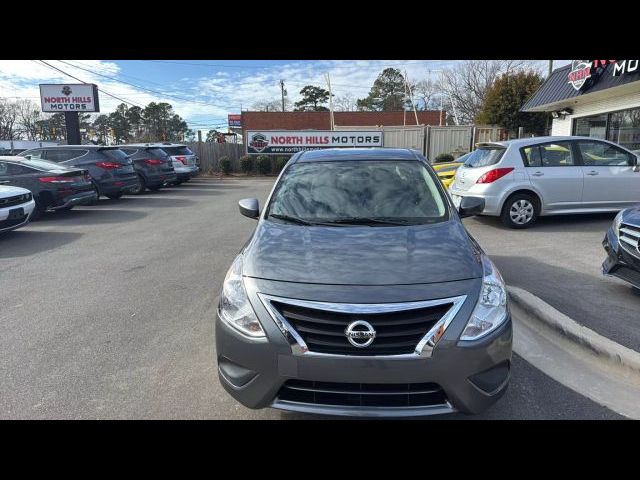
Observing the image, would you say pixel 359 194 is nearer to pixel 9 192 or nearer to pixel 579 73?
pixel 9 192

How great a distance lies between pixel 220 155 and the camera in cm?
A: 2761

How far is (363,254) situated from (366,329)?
0.63 metres

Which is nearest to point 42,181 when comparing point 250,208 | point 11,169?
point 11,169

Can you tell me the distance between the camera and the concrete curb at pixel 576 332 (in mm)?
3283

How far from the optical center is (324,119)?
44562mm

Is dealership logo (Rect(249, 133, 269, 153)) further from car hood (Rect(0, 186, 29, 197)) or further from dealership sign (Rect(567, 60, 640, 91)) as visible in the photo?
car hood (Rect(0, 186, 29, 197))

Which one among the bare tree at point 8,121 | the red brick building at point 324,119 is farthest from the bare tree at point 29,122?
the red brick building at point 324,119

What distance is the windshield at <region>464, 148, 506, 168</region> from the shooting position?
27.1ft

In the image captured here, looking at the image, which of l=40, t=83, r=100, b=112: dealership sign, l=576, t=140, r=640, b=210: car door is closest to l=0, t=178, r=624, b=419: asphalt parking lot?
l=576, t=140, r=640, b=210: car door

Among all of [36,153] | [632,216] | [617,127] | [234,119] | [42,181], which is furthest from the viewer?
[234,119]

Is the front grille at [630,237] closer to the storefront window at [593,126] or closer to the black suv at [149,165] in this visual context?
the storefront window at [593,126]

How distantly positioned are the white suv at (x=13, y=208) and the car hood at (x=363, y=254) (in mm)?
7304

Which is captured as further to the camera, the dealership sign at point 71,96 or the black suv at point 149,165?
the dealership sign at point 71,96
